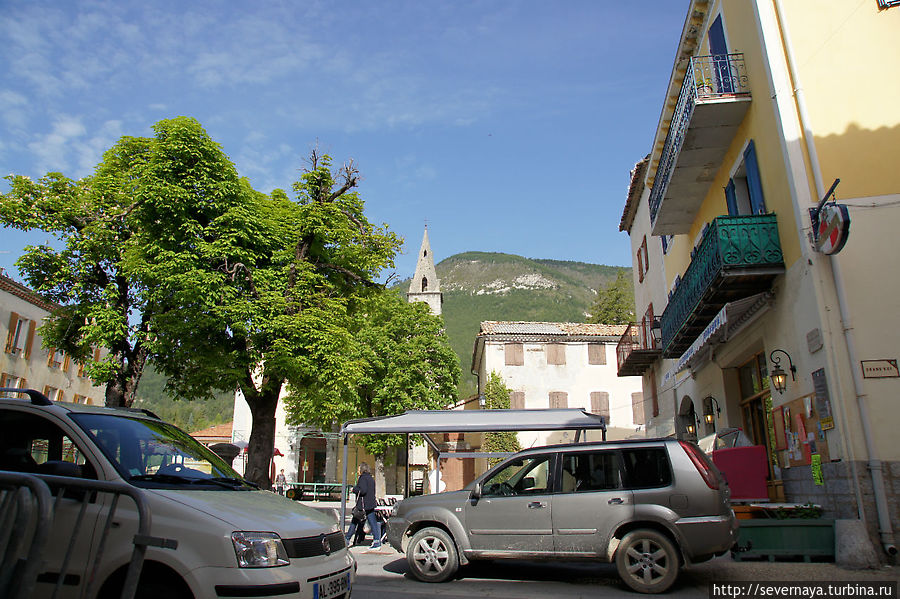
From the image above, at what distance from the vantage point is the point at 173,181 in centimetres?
1584

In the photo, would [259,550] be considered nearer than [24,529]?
No

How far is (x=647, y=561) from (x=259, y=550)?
473 cm

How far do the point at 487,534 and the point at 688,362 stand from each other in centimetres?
786

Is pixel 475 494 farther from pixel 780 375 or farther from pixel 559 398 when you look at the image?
pixel 559 398

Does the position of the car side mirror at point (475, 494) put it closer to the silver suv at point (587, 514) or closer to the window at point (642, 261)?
the silver suv at point (587, 514)

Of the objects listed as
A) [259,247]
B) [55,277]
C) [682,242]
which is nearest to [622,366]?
[682,242]

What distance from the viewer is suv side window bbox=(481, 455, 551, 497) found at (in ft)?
26.7

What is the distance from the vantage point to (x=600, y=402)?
1628 inches

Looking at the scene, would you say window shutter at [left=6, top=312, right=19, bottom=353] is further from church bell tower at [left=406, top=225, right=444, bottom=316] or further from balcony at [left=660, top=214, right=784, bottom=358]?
church bell tower at [left=406, top=225, right=444, bottom=316]

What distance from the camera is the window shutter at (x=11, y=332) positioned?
29.2m

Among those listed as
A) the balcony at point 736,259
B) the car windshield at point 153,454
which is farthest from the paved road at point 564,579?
the balcony at point 736,259

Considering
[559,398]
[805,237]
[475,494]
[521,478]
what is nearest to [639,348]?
[805,237]

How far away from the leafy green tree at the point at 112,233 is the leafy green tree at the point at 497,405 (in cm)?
2369

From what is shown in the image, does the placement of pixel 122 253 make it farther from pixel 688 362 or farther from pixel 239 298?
pixel 688 362
